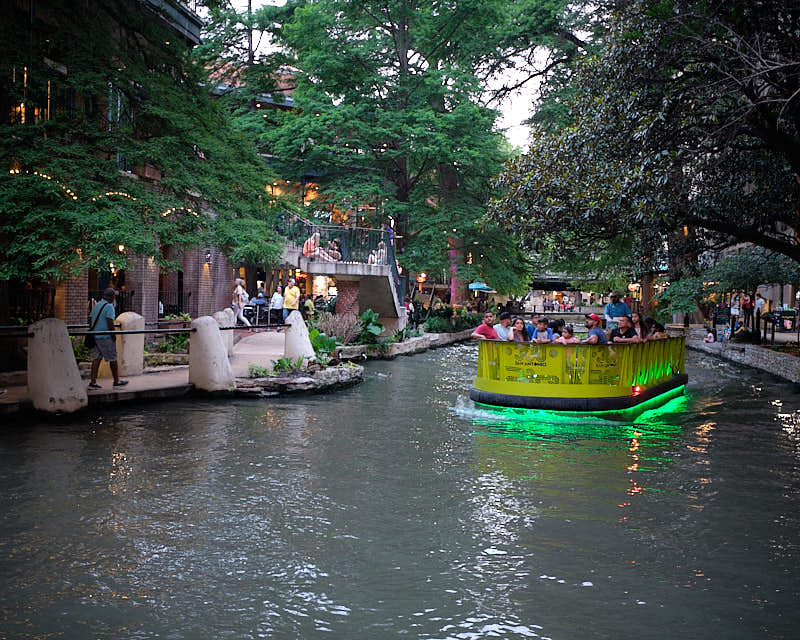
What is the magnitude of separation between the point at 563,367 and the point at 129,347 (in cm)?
940

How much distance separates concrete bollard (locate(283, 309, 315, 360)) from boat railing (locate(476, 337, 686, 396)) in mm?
5850

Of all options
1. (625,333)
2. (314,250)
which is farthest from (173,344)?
(625,333)

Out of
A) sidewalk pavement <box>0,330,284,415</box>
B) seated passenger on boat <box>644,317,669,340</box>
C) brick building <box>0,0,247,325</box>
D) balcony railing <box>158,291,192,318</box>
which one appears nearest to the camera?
sidewalk pavement <box>0,330,284,415</box>

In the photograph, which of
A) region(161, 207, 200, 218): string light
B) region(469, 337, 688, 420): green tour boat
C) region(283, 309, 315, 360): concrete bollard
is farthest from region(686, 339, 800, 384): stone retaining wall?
region(161, 207, 200, 218): string light

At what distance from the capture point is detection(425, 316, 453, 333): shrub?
1550 inches

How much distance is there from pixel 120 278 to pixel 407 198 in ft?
52.7

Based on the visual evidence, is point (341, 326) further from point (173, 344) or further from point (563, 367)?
point (563, 367)

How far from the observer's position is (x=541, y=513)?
8.70 metres

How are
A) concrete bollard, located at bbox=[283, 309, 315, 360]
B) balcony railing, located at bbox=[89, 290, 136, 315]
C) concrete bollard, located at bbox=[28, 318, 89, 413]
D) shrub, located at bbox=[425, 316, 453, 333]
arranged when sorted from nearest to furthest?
concrete bollard, located at bbox=[28, 318, 89, 413], concrete bollard, located at bbox=[283, 309, 315, 360], balcony railing, located at bbox=[89, 290, 136, 315], shrub, located at bbox=[425, 316, 453, 333]

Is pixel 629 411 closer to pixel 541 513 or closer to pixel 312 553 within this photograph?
pixel 541 513

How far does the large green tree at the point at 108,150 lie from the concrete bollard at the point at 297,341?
5807 millimetres

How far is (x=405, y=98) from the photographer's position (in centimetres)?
3934

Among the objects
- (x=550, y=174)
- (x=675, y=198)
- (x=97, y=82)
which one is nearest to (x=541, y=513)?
(x=97, y=82)

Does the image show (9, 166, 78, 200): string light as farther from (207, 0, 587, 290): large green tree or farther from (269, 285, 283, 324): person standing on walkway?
(207, 0, 587, 290): large green tree
